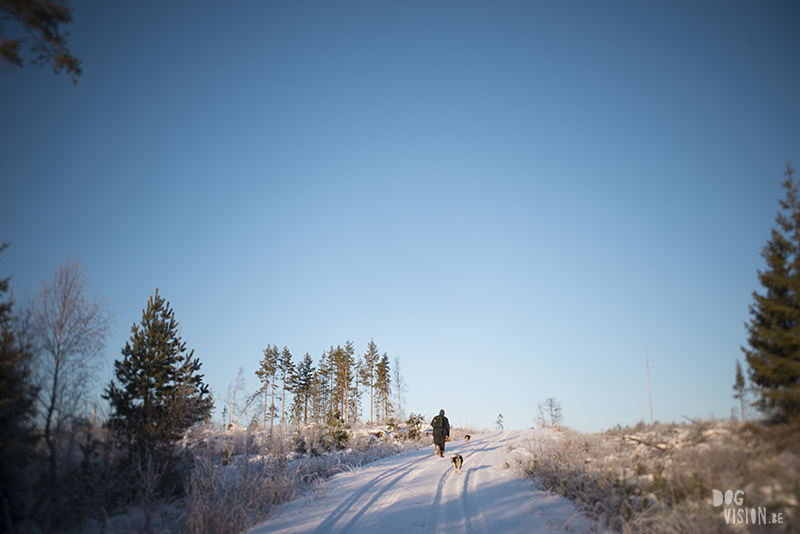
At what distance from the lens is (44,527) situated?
18.3 ft

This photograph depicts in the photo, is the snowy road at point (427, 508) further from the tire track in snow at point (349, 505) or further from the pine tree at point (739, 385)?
the pine tree at point (739, 385)

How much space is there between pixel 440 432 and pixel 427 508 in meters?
9.17

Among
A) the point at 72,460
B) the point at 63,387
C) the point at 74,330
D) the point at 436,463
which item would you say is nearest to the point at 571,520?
the point at 436,463

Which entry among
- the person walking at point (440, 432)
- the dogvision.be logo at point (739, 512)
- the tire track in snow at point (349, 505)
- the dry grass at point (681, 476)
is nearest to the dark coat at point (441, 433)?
the person walking at point (440, 432)

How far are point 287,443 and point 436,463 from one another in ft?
25.6

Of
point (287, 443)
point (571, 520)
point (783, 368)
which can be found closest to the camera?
point (783, 368)

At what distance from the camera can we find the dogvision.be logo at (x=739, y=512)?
13.8ft

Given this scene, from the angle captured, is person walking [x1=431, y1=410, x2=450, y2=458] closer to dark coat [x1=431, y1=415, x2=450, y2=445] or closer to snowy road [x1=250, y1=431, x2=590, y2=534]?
dark coat [x1=431, y1=415, x2=450, y2=445]

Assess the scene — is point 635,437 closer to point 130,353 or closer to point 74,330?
point 130,353

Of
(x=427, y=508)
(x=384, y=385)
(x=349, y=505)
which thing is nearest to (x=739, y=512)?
(x=427, y=508)

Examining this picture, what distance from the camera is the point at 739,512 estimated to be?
14.7 feet

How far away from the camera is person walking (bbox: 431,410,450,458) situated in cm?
1606

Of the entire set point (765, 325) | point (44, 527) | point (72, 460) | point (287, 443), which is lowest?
point (287, 443)

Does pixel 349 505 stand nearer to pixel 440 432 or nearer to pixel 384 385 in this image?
pixel 440 432
